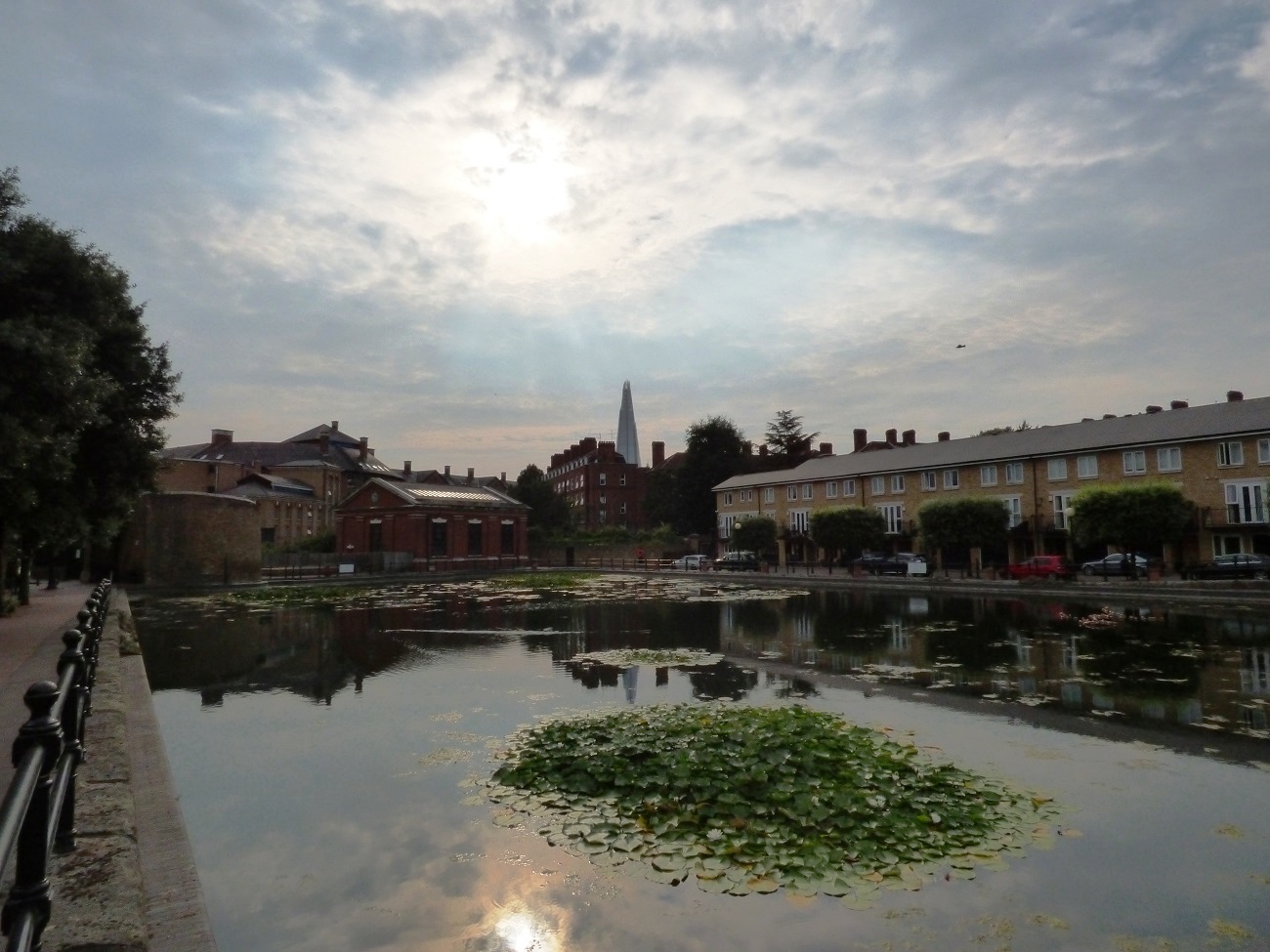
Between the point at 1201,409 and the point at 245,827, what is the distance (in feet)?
163

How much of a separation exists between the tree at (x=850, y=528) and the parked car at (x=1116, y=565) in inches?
520

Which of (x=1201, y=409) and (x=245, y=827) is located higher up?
(x=1201, y=409)

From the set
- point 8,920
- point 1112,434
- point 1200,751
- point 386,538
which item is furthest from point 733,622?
point 386,538

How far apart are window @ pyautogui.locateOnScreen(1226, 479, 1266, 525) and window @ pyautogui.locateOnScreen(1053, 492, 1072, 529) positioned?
7.74 metres

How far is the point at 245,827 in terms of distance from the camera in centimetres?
733

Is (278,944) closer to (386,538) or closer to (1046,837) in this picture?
(1046,837)

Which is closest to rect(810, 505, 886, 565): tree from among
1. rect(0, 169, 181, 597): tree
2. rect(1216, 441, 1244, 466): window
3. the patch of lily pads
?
rect(1216, 441, 1244, 466): window

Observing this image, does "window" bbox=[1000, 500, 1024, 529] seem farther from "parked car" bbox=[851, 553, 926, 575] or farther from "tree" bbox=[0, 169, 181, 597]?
"tree" bbox=[0, 169, 181, 597]

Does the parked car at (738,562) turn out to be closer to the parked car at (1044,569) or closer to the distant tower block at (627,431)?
the parked car at (1044,569)

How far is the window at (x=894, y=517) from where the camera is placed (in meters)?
54.6

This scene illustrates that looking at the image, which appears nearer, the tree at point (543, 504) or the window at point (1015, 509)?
the window at point (1015, 509)

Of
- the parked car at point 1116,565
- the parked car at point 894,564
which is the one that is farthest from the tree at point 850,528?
the parked car at point 1116,565

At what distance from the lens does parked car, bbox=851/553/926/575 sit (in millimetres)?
44719

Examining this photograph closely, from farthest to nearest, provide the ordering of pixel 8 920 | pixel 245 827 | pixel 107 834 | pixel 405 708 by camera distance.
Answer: pixel 405 708 < pixel 245 827 < pixel 107 834 < pixel 8 920
